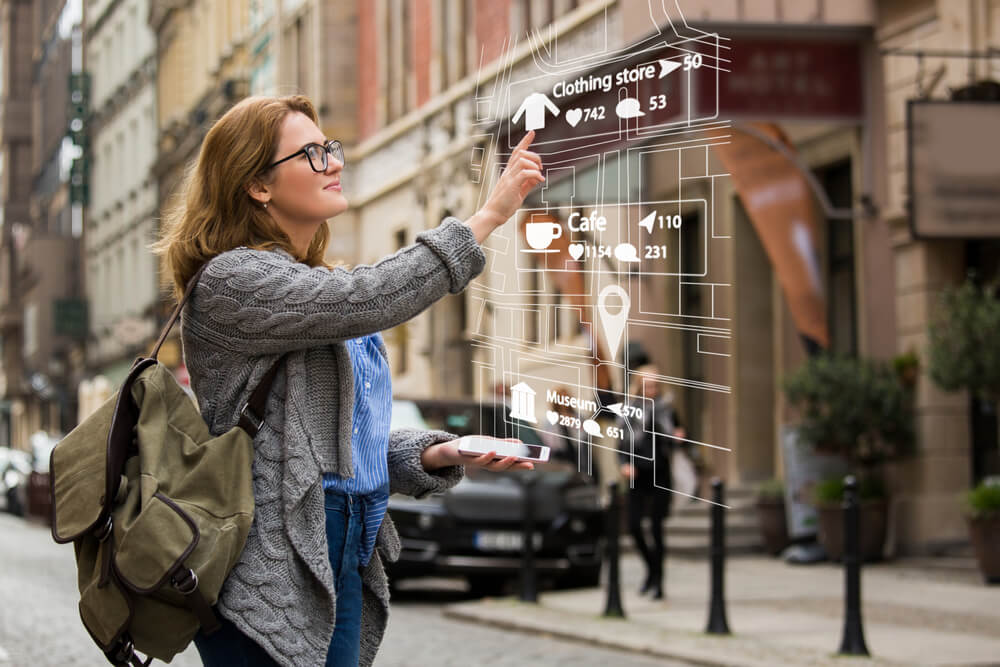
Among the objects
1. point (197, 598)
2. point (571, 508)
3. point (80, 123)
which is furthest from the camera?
point (80, 123)

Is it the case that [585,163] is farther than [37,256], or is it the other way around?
[37,256]

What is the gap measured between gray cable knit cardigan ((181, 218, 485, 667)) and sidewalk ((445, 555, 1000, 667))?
6502 mm

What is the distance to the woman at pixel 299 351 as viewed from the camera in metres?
3.13

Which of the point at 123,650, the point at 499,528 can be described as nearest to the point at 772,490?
the point at 499,528

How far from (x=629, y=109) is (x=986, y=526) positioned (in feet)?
37.5

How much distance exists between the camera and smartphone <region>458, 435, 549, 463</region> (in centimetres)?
332

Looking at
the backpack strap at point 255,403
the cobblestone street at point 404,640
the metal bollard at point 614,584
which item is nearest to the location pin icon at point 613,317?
the backpack strap at point 255,403

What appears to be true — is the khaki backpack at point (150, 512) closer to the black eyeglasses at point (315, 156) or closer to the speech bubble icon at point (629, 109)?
the black eyeglasses at point (315, 156)

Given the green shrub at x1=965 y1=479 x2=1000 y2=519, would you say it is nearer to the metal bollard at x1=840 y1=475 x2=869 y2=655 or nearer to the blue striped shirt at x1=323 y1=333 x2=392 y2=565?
the metal bollard at x1=840 y1=475 x2=869 y2=655

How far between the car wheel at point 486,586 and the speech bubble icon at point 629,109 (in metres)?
11.5

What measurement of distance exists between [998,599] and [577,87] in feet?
34.3

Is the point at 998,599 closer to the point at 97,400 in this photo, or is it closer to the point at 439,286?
the point at 439,286

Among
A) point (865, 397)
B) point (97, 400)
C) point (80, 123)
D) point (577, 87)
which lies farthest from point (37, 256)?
point (577, 87)

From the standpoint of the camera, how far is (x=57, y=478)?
315 centimetres
